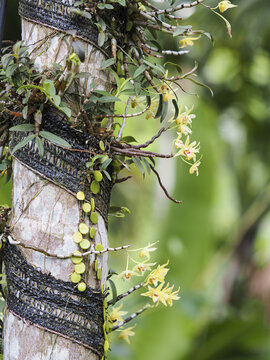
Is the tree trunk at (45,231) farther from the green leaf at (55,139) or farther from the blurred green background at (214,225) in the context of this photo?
the blurred green background at (214,225)

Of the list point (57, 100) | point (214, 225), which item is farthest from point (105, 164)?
point (214, 225)

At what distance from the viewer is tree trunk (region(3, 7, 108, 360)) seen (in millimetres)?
991

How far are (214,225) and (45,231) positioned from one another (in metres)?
3.15

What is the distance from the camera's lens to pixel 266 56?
15.4 ft

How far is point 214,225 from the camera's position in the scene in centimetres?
404

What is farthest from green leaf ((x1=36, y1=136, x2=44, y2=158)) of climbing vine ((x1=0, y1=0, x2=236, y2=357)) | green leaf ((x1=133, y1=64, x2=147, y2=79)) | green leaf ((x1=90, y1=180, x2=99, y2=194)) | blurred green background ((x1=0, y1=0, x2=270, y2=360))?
blurred green background ((x1=0, y1=0, x2=270, y2=360))

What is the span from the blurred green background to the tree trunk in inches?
74.0

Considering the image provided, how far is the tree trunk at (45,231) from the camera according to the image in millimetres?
991

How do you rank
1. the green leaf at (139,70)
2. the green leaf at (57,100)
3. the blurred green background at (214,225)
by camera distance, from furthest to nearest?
the blurred green background at (214,225) < the green leaf at (139,70) < the green leaf at (57,100)

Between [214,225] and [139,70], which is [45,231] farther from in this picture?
[214,225]

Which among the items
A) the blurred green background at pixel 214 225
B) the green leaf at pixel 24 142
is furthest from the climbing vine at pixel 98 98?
the blurred green background at pixel 214 225

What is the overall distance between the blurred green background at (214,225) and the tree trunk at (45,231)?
1.88 m

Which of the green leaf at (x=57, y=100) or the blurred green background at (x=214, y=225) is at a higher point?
the green leaf at (x=57, y=100)

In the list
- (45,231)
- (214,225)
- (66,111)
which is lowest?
(214,225)
